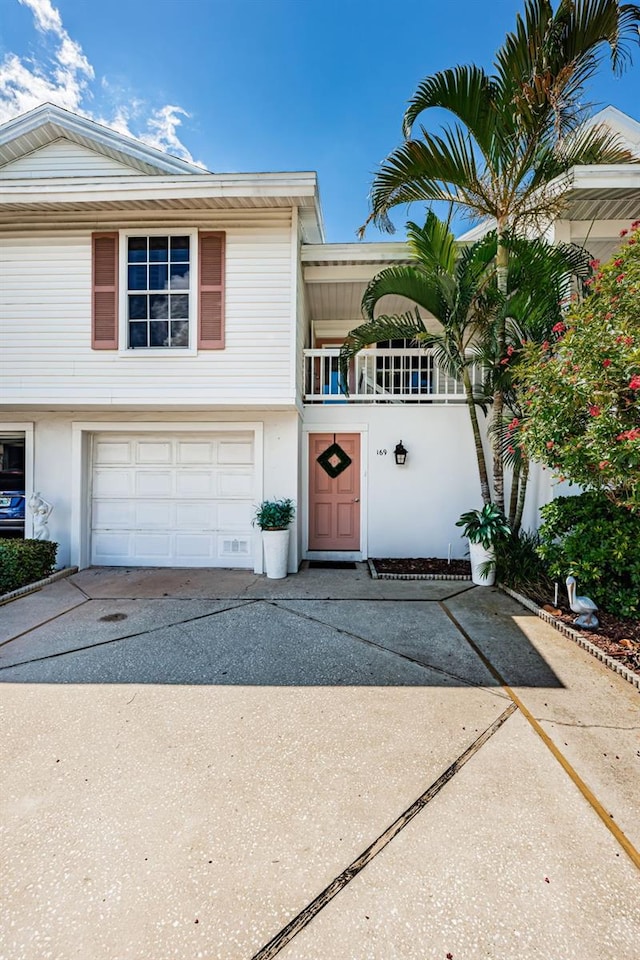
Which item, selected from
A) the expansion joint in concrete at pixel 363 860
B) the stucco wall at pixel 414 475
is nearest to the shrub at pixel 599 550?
the stucco wall at pixel 414 475

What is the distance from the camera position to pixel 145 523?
720cm

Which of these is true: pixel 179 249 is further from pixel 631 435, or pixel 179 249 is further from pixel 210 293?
pixel 631 435

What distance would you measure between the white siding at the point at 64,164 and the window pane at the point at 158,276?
2644mm

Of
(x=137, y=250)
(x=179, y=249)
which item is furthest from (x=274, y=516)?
(x=137, y=250)

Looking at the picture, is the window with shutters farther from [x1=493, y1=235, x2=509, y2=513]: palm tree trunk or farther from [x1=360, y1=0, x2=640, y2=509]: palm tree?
[x1=493, y1=235, x2=509, y2=513]: palm tree trunk

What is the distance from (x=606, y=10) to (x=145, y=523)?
28.4ft

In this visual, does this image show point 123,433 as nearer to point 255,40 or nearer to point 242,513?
point 242,513

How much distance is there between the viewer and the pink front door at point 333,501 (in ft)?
24.0

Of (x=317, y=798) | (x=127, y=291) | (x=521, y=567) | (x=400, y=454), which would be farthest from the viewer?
(x=400, y=454)

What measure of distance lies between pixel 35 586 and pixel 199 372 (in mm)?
3675

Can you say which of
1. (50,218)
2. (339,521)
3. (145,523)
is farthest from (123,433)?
(339,521)

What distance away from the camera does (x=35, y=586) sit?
596 centimetres

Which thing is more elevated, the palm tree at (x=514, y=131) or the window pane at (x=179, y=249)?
the palm tree at (x=514, y=131)

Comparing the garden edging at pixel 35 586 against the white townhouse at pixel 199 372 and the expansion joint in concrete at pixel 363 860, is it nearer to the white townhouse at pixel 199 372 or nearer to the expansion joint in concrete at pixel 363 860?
the white townhouse at pixel 199 372
